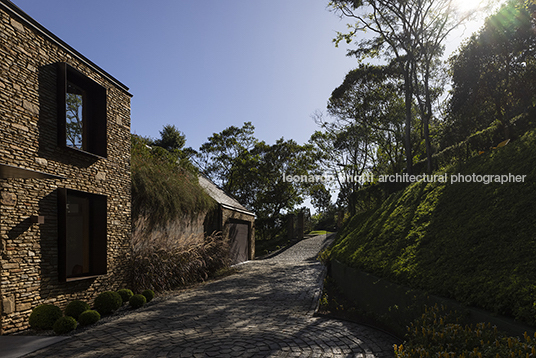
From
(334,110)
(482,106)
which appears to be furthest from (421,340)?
(334,110)

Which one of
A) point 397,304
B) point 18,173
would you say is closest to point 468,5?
point 397,304

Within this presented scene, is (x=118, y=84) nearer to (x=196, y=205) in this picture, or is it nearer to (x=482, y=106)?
(x=196, y=205)

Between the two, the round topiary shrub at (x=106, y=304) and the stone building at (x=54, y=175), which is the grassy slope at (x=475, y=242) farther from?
the stone building at (x=54, y=175)

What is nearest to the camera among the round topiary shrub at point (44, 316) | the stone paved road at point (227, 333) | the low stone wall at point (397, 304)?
the low stone wall at point (397, 304)

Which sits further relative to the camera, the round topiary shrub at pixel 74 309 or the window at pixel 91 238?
the window at pixel 91 238

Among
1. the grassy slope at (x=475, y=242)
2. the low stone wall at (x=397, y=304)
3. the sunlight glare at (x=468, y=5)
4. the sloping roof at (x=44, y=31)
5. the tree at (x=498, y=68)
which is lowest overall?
the low stone wall at (x=397, y=304)

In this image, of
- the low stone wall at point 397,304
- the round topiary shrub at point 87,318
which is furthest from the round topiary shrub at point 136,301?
the low stone wall at point 397,304

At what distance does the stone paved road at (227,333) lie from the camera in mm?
4488

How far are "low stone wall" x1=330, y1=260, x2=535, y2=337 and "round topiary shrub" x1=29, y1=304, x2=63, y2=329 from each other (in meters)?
5.45

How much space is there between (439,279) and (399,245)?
225cm

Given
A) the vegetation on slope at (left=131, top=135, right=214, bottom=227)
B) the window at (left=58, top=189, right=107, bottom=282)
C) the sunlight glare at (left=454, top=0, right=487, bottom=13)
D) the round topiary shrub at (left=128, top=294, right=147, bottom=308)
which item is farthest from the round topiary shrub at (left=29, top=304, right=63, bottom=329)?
the sunlight glare at (left=454, top=0, right=487, bottom=13)

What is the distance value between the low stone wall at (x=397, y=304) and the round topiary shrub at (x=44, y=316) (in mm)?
5450

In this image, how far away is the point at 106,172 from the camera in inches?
337

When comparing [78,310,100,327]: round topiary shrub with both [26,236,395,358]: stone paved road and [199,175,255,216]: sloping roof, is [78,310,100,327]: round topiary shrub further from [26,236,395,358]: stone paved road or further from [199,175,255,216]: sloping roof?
[199,175,255,216]: sloping roof
